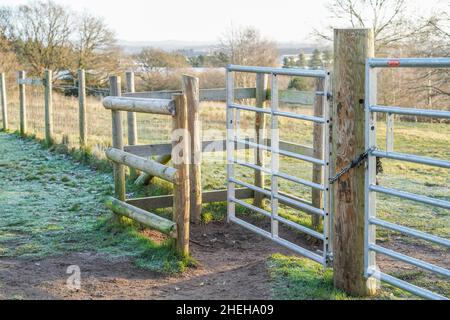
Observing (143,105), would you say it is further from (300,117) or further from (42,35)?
(42,35)

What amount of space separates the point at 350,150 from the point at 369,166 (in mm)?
201

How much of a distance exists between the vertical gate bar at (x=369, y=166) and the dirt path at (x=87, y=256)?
91cm

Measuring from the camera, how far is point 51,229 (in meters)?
7.66

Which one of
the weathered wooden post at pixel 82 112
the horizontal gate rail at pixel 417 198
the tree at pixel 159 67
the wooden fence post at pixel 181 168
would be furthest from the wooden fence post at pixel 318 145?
the tree at pixel 159 67

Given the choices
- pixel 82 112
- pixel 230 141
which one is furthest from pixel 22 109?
pixel 230 141

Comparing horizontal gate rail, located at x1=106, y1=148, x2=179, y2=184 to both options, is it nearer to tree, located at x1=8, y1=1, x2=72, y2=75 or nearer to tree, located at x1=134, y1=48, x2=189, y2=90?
tree, located at x1=134, y1=48, x2=189, y2=90

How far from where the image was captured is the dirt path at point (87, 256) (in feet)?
18.1

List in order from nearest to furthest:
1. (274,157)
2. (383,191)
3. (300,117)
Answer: (383,191) < (300,117) < (274,157)

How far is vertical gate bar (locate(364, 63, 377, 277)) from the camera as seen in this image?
487 centimetres

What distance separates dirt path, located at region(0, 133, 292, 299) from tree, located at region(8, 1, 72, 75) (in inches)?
1101

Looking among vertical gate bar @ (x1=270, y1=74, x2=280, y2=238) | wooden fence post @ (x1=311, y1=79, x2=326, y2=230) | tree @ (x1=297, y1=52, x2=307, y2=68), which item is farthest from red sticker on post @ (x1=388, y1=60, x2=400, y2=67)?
tree @ (x1=297, y1=52, x2=307, y2=68)

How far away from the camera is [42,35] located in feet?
125
